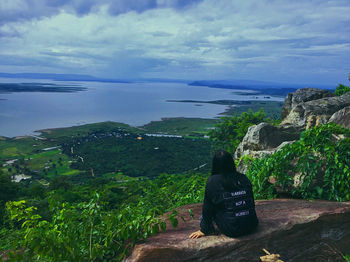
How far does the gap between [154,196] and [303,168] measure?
6354 mm

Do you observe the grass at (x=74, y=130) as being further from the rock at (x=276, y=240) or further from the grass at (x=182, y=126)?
the rock at (x=276, y=240)

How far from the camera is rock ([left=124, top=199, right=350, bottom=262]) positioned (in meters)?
4.44

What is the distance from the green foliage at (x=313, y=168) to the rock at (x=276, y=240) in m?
0.88

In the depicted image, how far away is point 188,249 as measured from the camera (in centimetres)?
443

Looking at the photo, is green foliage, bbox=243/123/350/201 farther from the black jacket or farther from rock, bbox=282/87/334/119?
rock, bbox=282/87/334/119

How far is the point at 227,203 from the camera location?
456 cm

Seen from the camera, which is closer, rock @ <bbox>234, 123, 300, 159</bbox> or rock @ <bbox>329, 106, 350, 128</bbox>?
rock @ <bbox>329, 106, 350, 128</bbox>

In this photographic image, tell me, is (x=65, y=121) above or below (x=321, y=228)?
below

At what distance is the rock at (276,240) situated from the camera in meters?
4.44

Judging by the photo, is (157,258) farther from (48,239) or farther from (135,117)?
(135,117)

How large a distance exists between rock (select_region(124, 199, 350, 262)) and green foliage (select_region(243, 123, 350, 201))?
88 centimetres

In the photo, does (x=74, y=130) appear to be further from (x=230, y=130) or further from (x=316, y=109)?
(x=316, y=109)

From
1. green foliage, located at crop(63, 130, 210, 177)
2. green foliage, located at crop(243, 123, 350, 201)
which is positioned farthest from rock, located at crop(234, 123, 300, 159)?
green foliage, located at crop(63, 130, 210, 177)

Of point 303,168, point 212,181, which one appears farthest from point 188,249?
point 303,168
